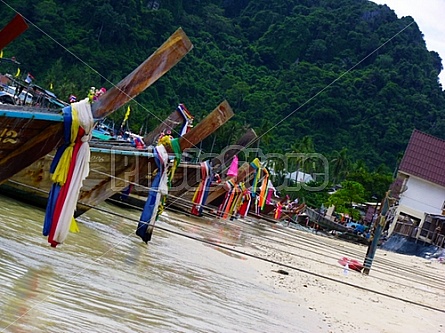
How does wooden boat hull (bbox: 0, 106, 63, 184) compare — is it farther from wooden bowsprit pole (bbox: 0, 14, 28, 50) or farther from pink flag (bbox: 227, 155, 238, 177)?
pink flag (bbox: 227, 155, 238, 177)

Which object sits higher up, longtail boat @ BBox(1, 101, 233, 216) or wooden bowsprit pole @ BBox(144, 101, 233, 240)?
wooden bowsprit pole @ BBox(144, 101, 233, 240)

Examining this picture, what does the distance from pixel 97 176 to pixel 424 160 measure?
33.5 m

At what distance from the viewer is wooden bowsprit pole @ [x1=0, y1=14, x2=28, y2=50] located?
18.5 feet

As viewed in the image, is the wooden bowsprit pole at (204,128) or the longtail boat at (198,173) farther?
the longtail boat at (198,173)

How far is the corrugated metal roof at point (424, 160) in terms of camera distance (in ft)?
131

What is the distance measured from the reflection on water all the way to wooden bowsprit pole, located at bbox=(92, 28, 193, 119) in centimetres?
184

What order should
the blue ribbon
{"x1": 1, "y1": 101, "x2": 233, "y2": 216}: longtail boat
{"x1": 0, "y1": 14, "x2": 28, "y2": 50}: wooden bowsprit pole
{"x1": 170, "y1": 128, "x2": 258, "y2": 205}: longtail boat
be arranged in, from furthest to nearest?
{"x1": 170, "y1": 128, "x2": 258, "y2": 205}: longtail boat, {"x1": 1, "y1": 101, "x2": 233, "y2": 216}: longtail boat, the blue ribbon, {"x1": 0, "y1": 14, "x2": 28, "y2": 50}: wooden bowsprit pole

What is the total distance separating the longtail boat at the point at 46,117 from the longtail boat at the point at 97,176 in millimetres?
2109

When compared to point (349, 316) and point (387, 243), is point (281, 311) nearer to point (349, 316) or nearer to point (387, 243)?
point (349, 316)

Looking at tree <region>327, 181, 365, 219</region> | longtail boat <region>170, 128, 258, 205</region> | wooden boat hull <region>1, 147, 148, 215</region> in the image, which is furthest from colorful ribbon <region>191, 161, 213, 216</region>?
tree <region>327, 181, 365, 219</region>

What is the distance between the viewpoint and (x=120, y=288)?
7074 mm

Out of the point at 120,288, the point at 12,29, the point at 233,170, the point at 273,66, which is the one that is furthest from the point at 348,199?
the point at 12,29

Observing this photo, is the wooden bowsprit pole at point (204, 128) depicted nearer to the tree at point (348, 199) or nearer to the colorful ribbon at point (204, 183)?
the colorful ribbon at point (204, 183)

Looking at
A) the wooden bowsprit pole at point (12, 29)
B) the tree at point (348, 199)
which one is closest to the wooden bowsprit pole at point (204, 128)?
the wooden bowsprit pole at point (12, 29)
